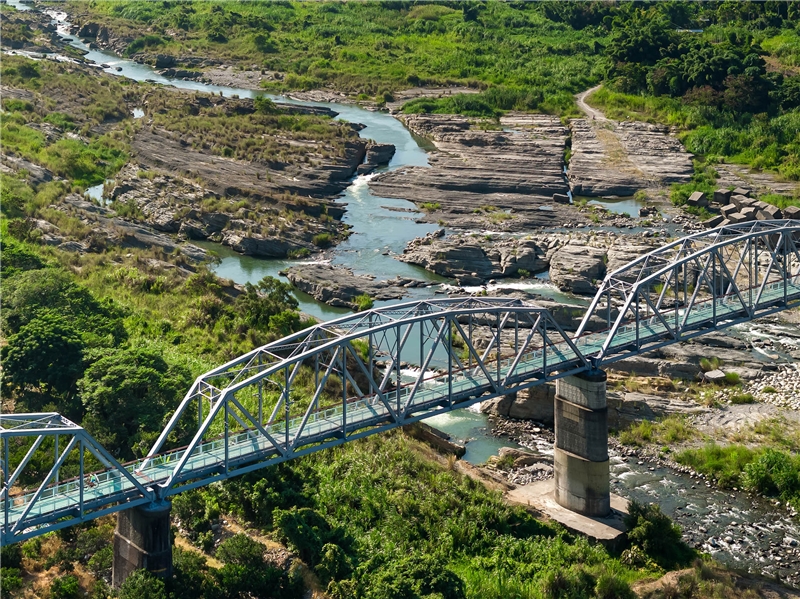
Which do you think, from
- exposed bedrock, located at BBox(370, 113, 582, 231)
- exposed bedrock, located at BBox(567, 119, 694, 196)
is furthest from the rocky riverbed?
exposed bedrock, located at BBox(567, 119, 694, 196)

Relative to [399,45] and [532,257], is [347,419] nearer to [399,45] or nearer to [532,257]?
[532,257]

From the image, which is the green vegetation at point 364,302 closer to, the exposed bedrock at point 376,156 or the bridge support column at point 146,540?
the exposed bedrock at point 376,156

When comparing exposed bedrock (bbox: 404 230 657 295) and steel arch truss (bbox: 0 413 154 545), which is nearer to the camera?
steel arch truss (bbox: 0 413 154 545)

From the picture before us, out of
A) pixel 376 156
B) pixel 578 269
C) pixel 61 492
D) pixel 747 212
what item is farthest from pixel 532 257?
pixel 61 492

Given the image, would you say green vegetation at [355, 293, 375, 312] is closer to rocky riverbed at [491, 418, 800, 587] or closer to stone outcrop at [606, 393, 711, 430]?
rocky riverbed at [491, 418, 800, 587]

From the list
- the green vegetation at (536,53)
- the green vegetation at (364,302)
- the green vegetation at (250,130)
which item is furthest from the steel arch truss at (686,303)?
the green vegetation at (250,130)

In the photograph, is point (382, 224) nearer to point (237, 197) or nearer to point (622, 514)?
point (237, 197)
